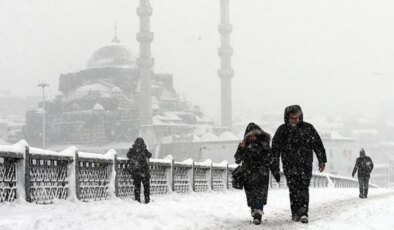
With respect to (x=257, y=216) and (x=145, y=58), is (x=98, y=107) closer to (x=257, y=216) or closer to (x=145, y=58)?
(x=145, y=58)

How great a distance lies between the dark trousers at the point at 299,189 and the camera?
24.2 ft

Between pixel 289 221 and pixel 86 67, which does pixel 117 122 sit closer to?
pixel 86 67

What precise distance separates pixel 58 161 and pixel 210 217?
2.56 meters

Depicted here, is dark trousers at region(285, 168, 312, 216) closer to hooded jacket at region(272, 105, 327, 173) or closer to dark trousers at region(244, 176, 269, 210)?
hooded jacket at region(272, 105, 327, 173)

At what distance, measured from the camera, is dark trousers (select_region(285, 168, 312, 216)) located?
24.2 ft

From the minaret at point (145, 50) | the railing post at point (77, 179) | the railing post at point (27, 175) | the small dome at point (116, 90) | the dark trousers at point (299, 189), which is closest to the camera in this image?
the dark trousers at point (299, 189)

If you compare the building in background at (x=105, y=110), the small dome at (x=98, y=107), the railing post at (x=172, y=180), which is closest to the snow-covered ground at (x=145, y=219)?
the railing post at (x=172, y=180)

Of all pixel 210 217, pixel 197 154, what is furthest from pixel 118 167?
pixel 197 154

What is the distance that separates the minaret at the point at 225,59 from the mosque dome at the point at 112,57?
16967 mm

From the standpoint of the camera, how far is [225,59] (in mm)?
93438

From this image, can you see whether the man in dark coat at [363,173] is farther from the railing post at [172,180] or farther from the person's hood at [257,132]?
the person's hood at [257,132]

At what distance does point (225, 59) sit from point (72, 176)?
84818 mm

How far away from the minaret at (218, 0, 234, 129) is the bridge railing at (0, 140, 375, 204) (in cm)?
7729

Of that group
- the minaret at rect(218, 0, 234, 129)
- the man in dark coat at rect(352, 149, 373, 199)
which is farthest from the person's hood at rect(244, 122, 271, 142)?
the minaret at rect(218, 0, 234, 129)
